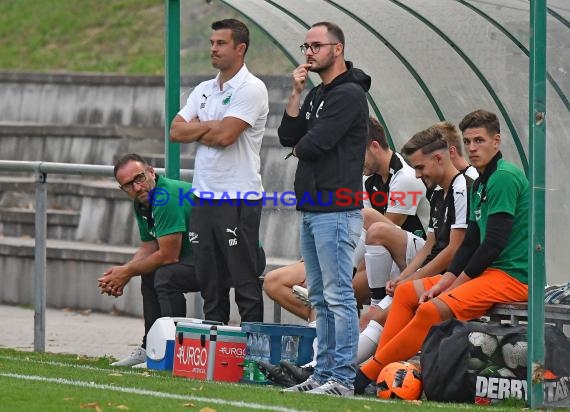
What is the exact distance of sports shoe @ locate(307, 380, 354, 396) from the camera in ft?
29.9

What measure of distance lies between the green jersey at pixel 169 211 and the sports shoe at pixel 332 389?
220 cm

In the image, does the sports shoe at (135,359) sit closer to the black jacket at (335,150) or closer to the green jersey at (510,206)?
the black jacket at (335,150)

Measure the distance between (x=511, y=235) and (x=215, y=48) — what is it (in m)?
2.50

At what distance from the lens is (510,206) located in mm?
9375

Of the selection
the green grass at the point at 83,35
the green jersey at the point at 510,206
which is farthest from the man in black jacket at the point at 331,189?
the green grass at the point at 83,35

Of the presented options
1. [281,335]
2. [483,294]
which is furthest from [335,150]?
[281,335]

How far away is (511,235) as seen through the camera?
949 centimetres

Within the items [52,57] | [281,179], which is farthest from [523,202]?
[52,57]

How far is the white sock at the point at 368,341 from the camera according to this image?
10234 mm

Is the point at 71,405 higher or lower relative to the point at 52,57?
lower

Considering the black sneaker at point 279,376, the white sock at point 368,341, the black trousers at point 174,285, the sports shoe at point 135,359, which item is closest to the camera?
the black sneaker at point 279,376

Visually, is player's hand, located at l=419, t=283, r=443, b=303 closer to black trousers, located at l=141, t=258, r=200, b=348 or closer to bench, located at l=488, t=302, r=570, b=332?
bench, located at l=488, t=302, r=570, b=332

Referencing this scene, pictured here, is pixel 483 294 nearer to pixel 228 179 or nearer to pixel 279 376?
pixel 279 376

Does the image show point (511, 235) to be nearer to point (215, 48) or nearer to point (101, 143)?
point (215, 48)
